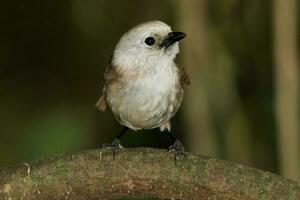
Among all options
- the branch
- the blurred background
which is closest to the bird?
the blurred background

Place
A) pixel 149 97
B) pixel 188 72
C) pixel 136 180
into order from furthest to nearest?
pixel 188 72 < pixel 149 97 < pixel 136 180

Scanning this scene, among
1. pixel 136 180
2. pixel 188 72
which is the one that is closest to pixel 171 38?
pixel 188 72

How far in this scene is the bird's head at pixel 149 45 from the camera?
366 cm

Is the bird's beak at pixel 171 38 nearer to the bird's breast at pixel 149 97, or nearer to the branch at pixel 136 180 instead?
the bird's breast at pixel 149 97

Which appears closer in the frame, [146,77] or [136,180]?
[136,180]

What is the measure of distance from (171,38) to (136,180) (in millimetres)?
1053

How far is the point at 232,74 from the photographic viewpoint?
15.7ft

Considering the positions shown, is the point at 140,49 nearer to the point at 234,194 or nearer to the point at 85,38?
the point at 234,194

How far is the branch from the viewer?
106 inches

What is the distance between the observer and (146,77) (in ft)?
12.0

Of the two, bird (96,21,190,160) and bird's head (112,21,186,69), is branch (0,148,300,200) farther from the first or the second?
bird's head (112,21,186,69)

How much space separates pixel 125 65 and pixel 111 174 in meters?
1.05

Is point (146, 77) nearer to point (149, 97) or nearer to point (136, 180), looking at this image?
point (149, 97)

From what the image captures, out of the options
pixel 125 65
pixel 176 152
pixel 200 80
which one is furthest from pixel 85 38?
pixel 176 152
